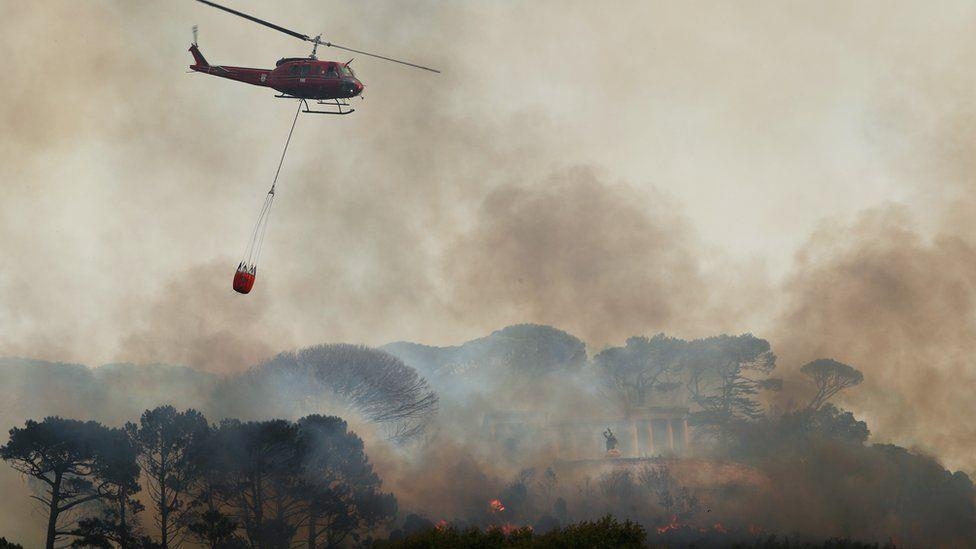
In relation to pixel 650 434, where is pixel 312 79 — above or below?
above

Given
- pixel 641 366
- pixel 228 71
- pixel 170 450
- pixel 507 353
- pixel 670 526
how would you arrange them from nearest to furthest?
pixel 228 71
pixel 170 450
pixel 670 526
pixel 641 366
pixel 507 353

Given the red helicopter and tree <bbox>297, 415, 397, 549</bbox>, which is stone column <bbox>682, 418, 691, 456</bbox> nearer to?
tree <bbox>297, 415, 397, 549</bbox>

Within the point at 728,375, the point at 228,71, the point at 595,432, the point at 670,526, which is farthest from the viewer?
the point at 728,375

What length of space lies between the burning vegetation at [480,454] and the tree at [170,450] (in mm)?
187

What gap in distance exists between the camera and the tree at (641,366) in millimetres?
131750

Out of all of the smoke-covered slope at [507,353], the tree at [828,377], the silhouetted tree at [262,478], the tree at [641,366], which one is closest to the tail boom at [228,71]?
the silhouetted tree at [262,478]

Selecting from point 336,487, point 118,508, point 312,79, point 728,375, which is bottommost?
point 118,508

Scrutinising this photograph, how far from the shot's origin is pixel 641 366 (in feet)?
436

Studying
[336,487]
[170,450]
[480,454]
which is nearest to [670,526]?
[480,454]

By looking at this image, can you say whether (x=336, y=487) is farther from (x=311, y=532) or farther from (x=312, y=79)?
(x=312, y=79)

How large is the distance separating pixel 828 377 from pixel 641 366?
24.0m

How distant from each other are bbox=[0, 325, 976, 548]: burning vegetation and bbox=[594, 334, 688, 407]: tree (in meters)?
0.29

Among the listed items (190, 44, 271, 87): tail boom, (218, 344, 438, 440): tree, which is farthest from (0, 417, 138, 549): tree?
(190, 44, 271, 87): tail boom

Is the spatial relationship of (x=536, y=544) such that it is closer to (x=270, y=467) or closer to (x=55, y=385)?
(x=270, y=467)
